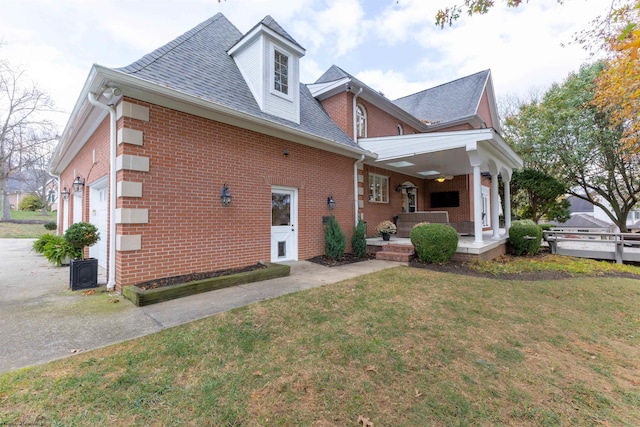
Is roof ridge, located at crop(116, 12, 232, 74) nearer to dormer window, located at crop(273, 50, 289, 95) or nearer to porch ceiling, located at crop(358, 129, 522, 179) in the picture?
dormer window, located at crop(273, 50, 289, 95)

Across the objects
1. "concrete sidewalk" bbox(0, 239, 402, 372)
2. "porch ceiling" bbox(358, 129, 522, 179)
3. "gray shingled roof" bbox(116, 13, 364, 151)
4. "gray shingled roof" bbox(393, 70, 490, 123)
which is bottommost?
"concrete sidewalk" bbox(0, 239, 402, 372)

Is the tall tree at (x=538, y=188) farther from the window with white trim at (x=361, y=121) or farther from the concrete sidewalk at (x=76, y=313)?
the concrete sidewalk at (x=76, y=313)

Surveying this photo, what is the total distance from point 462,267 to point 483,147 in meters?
3.79

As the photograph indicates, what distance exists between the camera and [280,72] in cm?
795

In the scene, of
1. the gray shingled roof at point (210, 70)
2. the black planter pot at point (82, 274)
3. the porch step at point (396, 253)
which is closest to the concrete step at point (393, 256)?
the porch step at point (396, 253)

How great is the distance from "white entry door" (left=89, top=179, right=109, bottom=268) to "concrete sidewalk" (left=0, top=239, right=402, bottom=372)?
3.45 feet

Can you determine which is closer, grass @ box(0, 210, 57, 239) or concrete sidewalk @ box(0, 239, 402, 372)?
concrete sidewalk @ box(0, 239, 402, 372)

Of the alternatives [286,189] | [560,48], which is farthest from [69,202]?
[560,48]

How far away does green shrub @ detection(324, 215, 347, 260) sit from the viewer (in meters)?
8.27

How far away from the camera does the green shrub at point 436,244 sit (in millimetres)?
7586

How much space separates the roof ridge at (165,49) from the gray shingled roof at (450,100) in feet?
39.6

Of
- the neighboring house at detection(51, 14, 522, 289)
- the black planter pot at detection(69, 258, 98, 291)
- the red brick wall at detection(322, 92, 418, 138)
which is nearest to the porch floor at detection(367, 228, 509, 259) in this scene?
the neighboring house at detection(51, 14, 522, 289)

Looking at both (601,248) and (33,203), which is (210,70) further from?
(33,203)

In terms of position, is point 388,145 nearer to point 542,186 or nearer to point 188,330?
point 188,330
